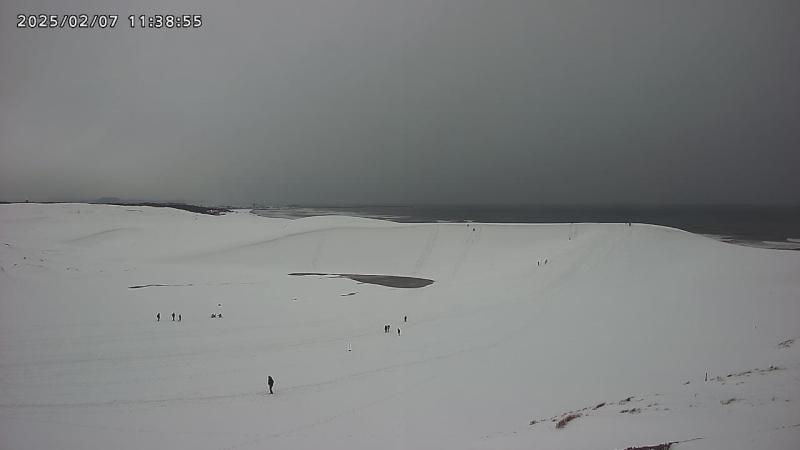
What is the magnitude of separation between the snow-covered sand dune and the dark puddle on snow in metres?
1.07

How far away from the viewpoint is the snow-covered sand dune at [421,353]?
7.00 m

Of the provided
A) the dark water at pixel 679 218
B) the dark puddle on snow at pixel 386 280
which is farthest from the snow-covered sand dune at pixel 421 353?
the dark water at pixel 679 218

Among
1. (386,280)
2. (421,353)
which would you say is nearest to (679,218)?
(386,280)

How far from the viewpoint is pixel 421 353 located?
1170 centimetres

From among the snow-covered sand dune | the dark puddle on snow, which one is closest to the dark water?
the snow-covered sand dune

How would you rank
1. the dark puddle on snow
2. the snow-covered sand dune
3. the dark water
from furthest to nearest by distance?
the dark water → the dark puddle on snow → the snow-covered sand dune

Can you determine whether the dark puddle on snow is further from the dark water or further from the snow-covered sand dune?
the dark water

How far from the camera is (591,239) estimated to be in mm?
25703

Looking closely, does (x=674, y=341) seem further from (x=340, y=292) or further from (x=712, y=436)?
(x=340, y=292)

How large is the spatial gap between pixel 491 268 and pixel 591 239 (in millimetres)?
6025

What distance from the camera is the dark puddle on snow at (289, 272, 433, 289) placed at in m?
22.8

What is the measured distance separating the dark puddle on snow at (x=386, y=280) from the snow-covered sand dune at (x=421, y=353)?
3.51 feet

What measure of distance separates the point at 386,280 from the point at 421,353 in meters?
12.7

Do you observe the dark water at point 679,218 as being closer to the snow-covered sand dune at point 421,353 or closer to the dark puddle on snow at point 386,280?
the snow-covered sand dune at point 421,353
